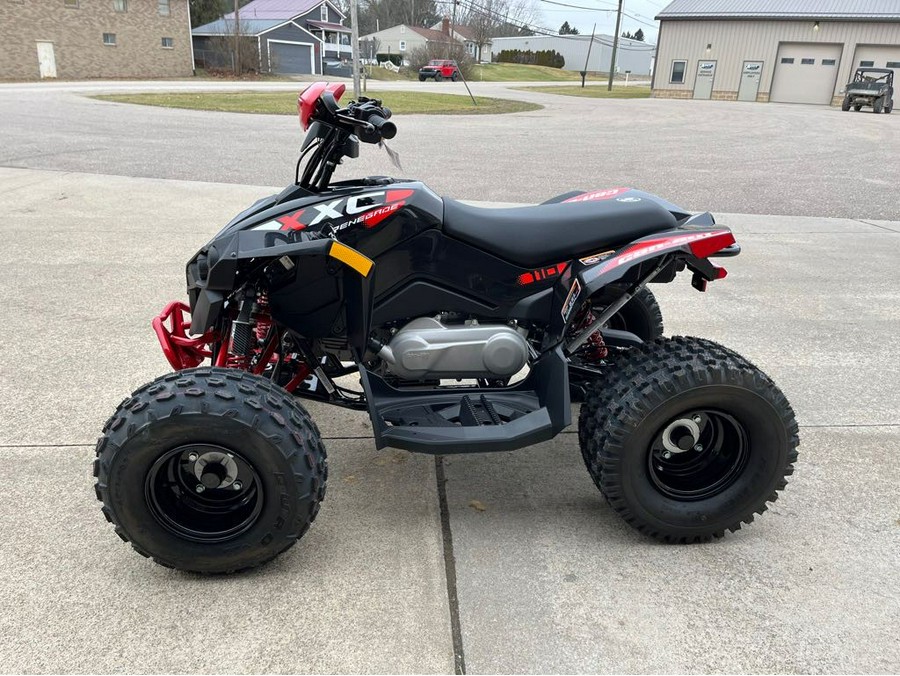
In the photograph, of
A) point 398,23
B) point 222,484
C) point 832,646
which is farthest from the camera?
point 398,23

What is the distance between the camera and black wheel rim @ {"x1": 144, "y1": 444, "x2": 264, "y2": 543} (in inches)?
93.2

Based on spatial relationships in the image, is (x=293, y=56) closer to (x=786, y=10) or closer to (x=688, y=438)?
(x=786, y=10)

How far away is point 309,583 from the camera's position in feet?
8.07

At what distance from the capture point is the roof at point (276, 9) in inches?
2103

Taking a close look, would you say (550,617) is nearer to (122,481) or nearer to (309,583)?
(309,583)

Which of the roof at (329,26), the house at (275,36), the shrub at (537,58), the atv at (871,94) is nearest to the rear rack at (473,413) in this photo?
the atv at (871,94)

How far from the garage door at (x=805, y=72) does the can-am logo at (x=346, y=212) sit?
130ft

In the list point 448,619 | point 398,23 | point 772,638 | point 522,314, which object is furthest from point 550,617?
point 398,23

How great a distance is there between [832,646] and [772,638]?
0.17 meters

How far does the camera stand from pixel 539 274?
283cm

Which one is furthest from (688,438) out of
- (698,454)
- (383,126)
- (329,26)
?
(329,26)

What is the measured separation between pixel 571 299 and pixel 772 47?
3972cm

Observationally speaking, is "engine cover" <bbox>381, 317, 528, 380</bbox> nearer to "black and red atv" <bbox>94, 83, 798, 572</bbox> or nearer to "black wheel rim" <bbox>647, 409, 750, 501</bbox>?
"black and red atv" <bbox>94, 83, 798, 572</bbox>

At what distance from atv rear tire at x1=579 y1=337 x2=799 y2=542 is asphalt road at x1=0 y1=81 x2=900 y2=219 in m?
6.69
